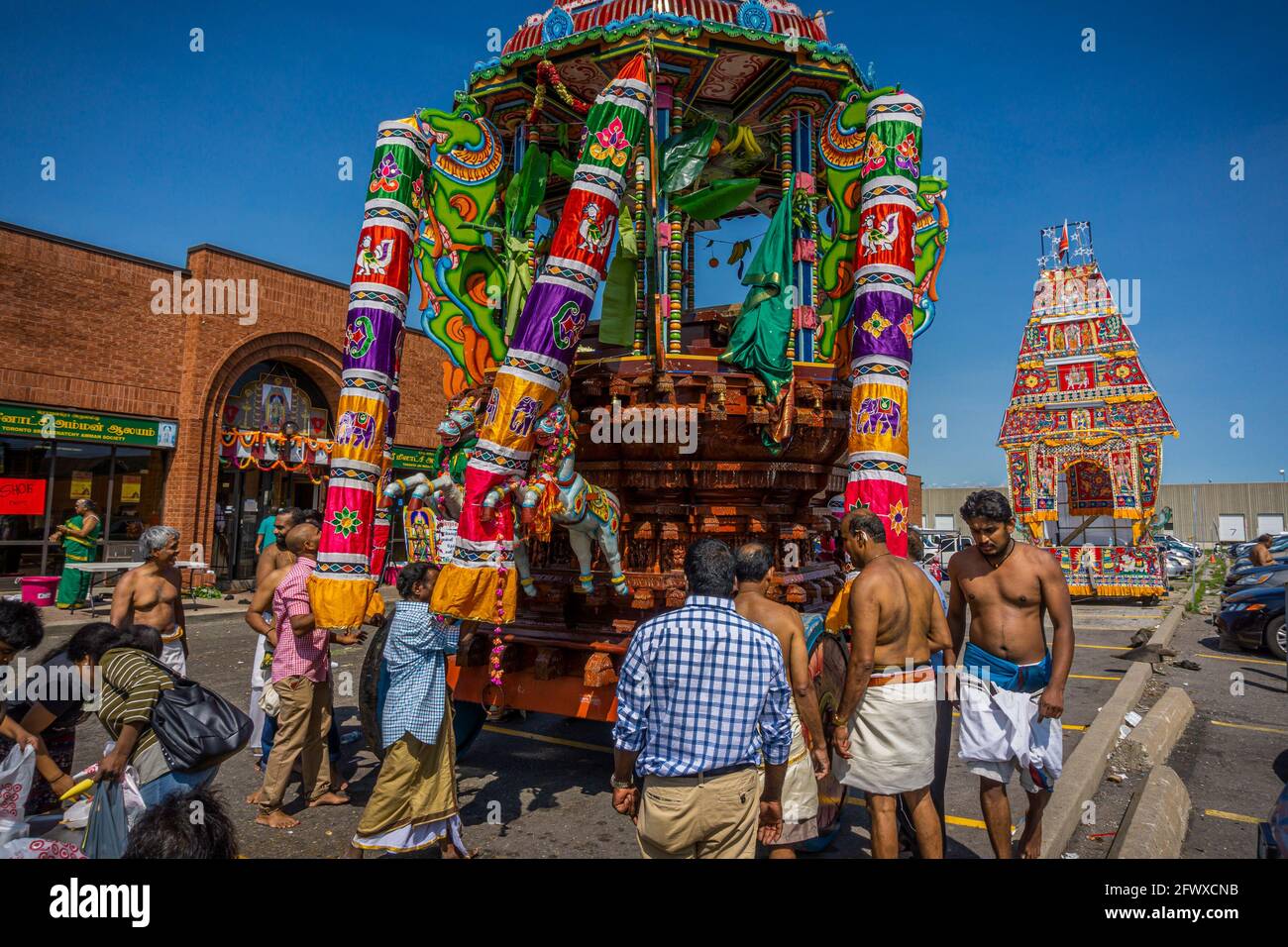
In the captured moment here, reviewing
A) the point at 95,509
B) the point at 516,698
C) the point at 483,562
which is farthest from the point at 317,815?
the point at 95,509

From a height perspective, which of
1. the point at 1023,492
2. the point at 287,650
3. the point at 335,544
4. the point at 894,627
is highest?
the point at 1023,492

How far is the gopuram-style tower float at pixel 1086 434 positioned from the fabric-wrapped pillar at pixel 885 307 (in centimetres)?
1539

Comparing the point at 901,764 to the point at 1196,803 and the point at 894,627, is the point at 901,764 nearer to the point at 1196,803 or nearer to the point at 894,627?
the point at 894,627

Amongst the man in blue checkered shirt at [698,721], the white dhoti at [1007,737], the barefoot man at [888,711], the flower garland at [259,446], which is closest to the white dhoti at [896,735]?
the barefoot man at [888,711]

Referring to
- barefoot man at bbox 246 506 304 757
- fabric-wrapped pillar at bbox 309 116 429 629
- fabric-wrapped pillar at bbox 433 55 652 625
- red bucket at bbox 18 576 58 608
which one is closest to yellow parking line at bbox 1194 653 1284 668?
fabric-wrapped pillar at bbox 433 55 652 625

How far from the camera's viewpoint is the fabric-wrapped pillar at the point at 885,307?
517 cm

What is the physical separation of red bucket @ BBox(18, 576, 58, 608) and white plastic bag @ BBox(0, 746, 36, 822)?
1227 centimetres

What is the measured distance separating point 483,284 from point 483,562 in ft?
9.19

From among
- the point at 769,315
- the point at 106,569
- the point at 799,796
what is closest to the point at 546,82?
the point at 769,315

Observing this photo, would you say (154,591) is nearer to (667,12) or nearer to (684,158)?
(684,158)

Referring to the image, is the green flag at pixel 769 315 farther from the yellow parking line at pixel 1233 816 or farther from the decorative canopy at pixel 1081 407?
the decorative canopy at pixel 1081 407

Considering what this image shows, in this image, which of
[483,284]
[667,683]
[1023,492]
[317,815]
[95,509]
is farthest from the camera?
[1023,492]

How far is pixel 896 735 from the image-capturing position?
3736 mm
